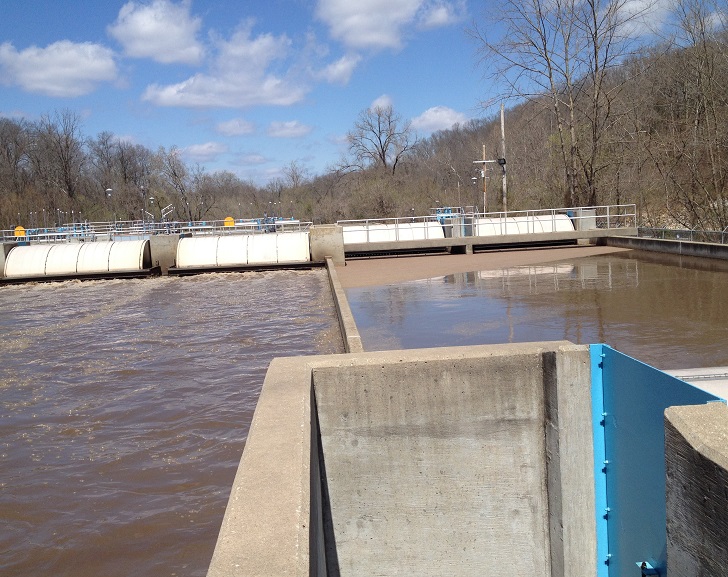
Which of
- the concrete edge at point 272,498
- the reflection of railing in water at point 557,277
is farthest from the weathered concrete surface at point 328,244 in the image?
the concrete edge at point 272,498

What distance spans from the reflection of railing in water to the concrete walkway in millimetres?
1338

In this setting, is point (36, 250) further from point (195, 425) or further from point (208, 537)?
point (208, 537)

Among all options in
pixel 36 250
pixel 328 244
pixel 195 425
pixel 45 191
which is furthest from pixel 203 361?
pixel 45 191

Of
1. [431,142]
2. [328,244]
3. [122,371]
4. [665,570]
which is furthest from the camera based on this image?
[431,142]

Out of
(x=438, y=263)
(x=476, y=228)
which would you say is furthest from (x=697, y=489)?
(x=476, y=228)

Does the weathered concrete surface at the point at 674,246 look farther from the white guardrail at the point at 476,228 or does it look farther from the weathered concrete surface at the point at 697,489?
the weathered concrete surface at the point at 697,489

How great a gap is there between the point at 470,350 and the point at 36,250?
23407 mm

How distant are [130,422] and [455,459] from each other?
4.37 metres

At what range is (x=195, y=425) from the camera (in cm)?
842

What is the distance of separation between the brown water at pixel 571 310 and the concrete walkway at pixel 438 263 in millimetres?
1613

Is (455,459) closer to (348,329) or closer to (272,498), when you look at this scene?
(272,498)

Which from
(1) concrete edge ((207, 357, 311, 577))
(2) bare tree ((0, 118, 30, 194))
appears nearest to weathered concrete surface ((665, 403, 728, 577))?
(1) concrete edge ((207, 357, 311, 577))

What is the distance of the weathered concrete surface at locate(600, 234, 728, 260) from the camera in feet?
62.7

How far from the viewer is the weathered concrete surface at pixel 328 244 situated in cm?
2483
